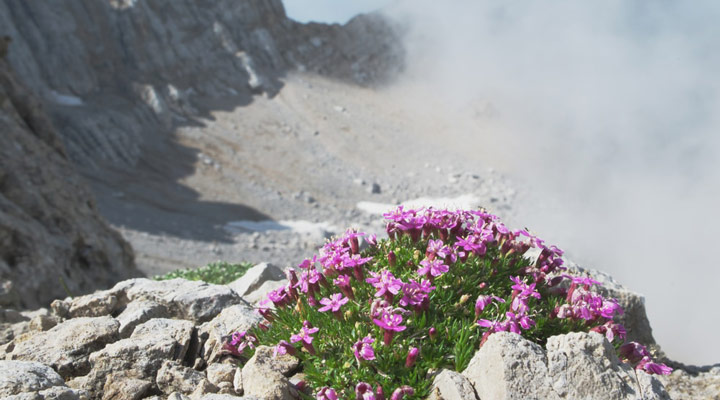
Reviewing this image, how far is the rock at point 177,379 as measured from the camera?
496 cm

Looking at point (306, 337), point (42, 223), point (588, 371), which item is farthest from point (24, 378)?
point (42, 223)

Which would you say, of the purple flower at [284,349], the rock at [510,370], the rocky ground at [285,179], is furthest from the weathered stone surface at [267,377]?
the rocky ground at [285,179]

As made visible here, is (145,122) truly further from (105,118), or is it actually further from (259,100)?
(259,100)

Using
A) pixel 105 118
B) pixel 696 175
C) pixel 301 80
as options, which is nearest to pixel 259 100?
pixel 301 80

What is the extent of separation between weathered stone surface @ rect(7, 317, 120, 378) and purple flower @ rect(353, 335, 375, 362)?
2993mm

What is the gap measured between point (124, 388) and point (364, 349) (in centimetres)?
220

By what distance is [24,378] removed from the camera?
14.2 feet

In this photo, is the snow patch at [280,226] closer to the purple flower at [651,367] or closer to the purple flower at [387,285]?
the purple flower at [387,285]

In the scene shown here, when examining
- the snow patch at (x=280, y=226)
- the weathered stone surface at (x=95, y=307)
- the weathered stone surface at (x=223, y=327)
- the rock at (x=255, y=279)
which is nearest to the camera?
the weathered stone surface at (x=223, y=327)

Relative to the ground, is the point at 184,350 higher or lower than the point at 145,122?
lower

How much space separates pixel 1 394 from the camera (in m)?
4.11

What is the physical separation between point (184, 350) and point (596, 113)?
390 ft

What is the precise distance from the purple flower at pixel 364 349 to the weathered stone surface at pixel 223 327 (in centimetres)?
160

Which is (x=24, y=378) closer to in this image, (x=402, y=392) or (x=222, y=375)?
(x=222, y=375)
